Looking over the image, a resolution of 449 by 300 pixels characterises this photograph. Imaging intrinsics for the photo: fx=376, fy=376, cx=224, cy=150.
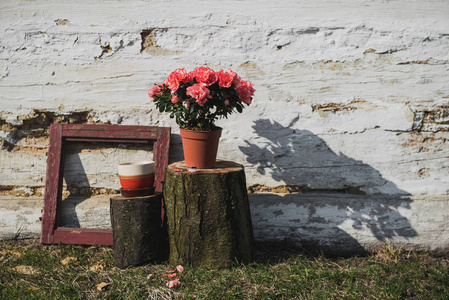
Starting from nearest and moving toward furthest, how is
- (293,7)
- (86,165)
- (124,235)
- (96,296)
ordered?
1. (96,296)
2. (124,235)
3. (293,7)
4. (86,165)

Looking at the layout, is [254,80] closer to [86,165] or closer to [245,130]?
[245,130]

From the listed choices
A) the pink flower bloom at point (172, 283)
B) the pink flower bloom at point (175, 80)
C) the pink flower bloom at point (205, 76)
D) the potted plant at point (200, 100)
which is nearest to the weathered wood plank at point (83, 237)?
the pink flower bloom at point (172, 283)

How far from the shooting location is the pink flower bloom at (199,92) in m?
2.45

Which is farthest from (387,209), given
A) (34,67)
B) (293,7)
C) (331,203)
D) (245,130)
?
(34,67)

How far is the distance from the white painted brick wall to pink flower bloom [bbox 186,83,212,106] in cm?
67

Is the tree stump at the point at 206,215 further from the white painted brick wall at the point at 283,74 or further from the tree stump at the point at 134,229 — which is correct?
the white painted brick wall at the point at 283,74

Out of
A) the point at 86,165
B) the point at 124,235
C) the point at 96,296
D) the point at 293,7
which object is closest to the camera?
the point at 96,296

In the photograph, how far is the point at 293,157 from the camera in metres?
3.14

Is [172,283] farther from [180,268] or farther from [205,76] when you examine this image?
[205,76]

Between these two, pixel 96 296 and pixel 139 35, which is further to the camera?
pixel 139 35

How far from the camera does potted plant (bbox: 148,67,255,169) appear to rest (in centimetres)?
251

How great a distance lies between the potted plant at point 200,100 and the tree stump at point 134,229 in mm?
436

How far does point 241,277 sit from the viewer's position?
2.58 metres

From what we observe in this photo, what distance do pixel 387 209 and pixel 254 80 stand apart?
152cm
